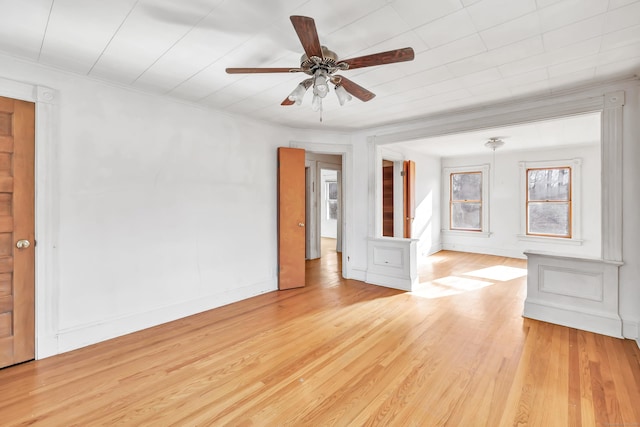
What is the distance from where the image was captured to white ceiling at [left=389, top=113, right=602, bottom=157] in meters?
4.40

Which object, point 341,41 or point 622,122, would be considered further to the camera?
point 622,122

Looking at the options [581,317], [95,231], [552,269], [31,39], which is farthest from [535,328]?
[31,39]

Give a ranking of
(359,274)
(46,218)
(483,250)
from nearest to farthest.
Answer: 1. (46,218)
2. (359,274)
3. (483,250)

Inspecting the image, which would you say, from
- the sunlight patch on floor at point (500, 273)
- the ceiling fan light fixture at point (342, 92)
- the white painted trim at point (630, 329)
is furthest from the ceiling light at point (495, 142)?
the ceiling fan light fixture at point (342, 92)

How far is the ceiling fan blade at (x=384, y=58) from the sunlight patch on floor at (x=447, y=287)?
315 centimetres

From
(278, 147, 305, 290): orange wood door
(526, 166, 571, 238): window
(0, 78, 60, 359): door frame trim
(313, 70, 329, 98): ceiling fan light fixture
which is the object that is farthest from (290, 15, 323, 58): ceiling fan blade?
(526, 166, 571, 238): window

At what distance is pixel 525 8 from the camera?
177 cm

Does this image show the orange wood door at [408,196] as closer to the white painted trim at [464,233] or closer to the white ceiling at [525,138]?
the white ceiling at [525,138]

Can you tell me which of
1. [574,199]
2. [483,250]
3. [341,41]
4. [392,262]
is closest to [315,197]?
[392,262]

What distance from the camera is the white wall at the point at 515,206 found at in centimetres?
585

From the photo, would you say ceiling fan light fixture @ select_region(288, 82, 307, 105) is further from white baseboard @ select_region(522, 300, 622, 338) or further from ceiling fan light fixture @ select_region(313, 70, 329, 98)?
white baseboard @ select_region(522, 300, 622, 338)

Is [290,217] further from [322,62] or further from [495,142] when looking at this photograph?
[495,142]

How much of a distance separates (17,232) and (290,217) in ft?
9.21

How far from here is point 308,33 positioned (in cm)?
161
